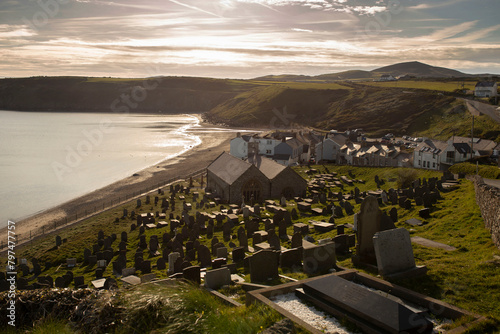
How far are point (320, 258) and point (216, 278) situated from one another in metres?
3.44

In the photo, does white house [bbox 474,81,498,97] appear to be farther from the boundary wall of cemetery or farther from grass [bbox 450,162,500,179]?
the boundary wall of cemetery

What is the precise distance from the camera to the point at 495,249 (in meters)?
13.2

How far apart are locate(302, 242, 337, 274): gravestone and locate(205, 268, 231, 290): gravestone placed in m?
2.70

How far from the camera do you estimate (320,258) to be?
42.8 ft

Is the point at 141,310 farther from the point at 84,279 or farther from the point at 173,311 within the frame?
the point at 84,279

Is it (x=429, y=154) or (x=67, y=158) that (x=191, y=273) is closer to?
(x=429, y=154)

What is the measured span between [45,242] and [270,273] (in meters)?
24.0

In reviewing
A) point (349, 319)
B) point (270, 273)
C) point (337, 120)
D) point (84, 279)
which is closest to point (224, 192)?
point (84, 279)

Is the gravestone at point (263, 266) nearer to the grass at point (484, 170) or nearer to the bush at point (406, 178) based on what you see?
the bush at point (406, 178)

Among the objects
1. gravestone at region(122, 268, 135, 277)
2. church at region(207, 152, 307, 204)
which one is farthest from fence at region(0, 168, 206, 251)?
gravestone at region(122, 268, 135, 277)

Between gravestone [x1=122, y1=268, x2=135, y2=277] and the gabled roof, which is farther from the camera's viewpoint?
the gabled roof

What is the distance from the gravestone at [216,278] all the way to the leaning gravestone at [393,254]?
4.70 metres

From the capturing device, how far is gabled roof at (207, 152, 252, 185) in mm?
36112

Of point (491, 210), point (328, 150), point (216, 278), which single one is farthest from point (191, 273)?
point (328, 150)
